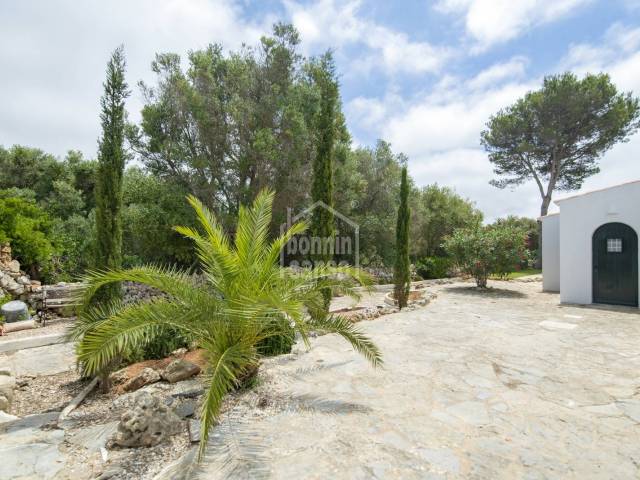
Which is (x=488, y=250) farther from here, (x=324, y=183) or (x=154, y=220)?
(x=154, y=220)

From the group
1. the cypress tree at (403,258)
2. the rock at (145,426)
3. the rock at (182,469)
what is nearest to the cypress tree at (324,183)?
the cypress tree at (403,258)

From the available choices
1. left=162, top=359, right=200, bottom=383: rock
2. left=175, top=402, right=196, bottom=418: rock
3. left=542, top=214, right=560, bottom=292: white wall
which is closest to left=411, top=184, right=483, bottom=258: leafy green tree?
left=542, top=214, right=560, bottom=292: white wall

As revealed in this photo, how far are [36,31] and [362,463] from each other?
8.35 meters

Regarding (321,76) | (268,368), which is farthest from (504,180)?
(268,368)

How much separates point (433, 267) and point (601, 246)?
900 centimetres

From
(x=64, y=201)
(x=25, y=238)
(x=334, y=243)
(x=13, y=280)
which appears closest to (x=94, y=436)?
(x=13, y=280)

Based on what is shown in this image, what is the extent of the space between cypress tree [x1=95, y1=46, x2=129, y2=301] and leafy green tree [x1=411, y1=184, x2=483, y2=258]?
656 inches

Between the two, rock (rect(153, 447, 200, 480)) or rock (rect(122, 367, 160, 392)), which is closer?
rock (rect(153, 447, 200, 480))

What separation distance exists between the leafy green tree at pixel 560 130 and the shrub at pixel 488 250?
1282 cm

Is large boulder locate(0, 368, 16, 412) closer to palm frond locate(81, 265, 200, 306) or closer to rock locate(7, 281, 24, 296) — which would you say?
palm frond locate(81, 265, 200, 306)

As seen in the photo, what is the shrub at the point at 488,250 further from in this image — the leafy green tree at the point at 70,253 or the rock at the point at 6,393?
the leafy green tree at the point at 70,253

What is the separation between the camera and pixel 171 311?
3.74 meters

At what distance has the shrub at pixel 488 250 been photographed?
12.7m

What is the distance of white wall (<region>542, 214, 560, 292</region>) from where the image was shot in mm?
13055
